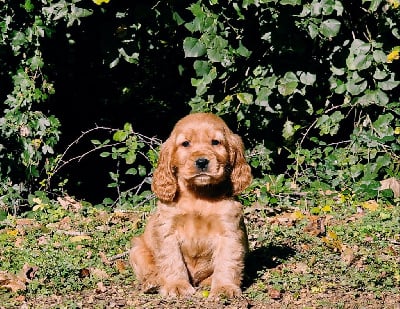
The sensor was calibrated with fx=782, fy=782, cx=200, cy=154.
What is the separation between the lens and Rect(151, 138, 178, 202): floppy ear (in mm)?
5148

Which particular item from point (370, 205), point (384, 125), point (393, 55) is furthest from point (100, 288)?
point (384, 125)

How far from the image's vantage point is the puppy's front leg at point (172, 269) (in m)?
5.01

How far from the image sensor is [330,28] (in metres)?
7.32

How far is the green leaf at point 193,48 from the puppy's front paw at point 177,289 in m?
2.65

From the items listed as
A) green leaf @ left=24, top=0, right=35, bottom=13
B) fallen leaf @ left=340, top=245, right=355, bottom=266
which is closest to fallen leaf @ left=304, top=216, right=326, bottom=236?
fallen leaf @ left=340, top=245, right=355, bottom=266

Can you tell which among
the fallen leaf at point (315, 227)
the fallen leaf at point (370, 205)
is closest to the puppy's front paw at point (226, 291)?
the fallen leaf at point (315, 227)

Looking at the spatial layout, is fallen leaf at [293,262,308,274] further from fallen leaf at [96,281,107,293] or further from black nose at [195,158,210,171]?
fallen leaf at [96,281,107,293]

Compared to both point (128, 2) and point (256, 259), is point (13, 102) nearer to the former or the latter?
point (128, 2)

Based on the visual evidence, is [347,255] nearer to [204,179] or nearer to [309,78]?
[204,179]

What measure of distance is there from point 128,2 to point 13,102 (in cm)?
150

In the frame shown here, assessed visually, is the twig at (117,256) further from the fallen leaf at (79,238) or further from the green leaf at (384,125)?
the green leaf at (384,125)

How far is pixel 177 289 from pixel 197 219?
1.52 feet

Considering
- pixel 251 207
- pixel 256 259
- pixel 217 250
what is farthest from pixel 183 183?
pixel 251 207

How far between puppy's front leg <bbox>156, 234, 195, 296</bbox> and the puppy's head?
0.99 feet
